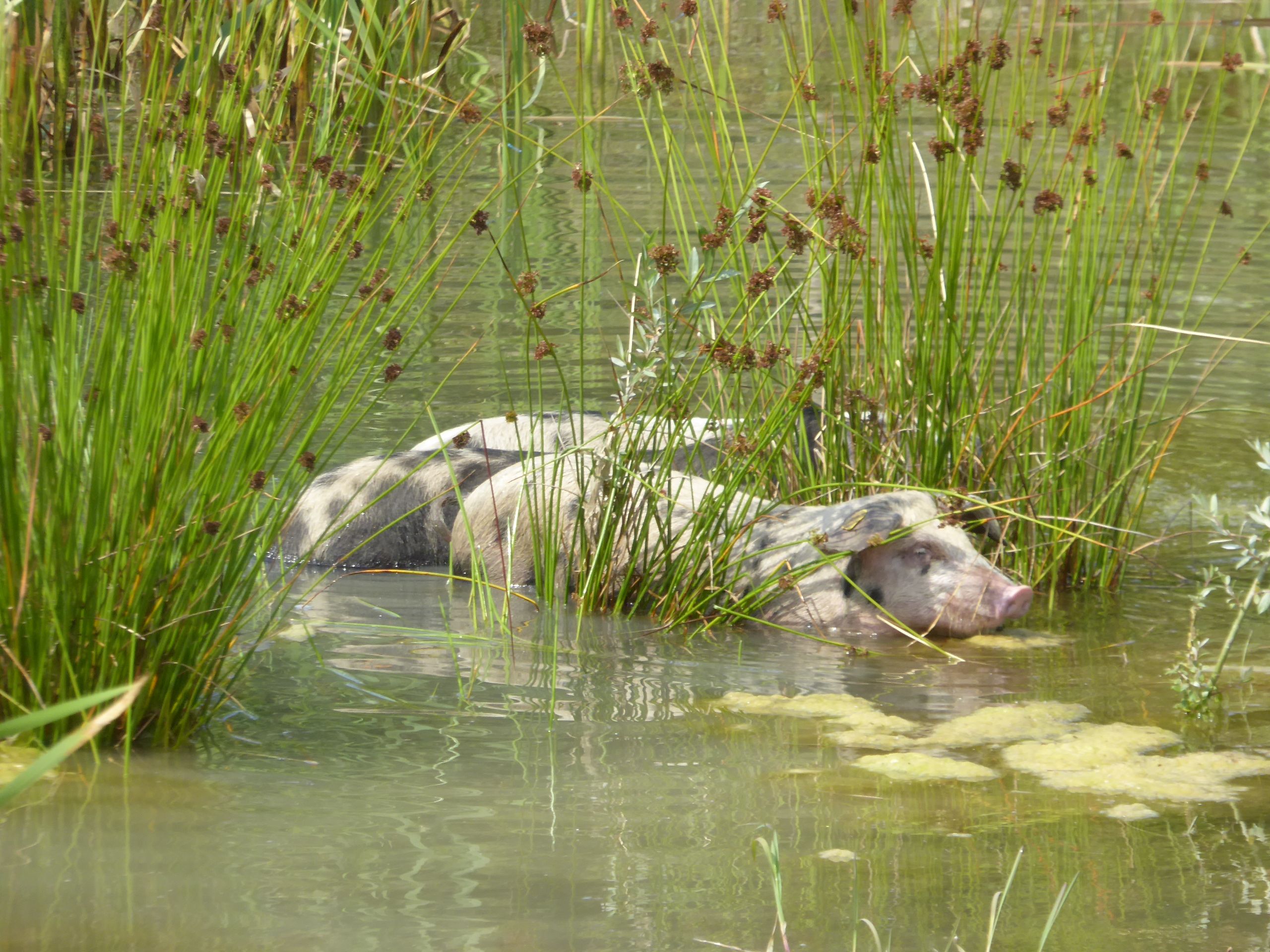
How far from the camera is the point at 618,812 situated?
2992mm

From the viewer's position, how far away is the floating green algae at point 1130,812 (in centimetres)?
304


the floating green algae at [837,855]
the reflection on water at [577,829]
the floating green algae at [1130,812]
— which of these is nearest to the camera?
the reflection on water at [577,829]

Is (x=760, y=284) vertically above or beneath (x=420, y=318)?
above

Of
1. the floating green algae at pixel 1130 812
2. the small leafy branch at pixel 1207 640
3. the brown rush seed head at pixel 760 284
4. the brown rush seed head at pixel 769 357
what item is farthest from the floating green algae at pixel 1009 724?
the brown rush seed head at pixel 760 284

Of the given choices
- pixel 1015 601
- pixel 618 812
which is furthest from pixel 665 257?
pixel 1015 601

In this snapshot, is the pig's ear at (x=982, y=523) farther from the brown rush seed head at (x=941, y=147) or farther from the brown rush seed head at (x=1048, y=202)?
the brown rush seed head at (x=941, y=147)

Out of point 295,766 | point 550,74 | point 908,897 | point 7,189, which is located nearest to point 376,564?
point 295,766

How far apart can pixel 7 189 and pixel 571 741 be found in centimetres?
155

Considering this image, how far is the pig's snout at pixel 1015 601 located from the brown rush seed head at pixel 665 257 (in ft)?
4.33

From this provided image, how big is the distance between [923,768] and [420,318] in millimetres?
2094

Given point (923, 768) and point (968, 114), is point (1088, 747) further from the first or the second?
point (968, 114)

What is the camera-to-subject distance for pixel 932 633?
450 centimetres

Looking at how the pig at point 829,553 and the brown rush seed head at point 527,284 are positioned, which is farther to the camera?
the pig at point 829,553

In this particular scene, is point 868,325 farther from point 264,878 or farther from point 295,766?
point 264,878
